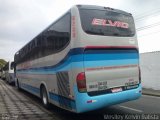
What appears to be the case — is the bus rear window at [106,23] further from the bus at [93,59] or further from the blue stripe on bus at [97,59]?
the blue stripe on bus at [97,59]

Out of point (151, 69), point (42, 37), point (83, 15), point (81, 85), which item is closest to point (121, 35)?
point (83, 15)

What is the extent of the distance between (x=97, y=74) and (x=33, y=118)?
3.12 meters

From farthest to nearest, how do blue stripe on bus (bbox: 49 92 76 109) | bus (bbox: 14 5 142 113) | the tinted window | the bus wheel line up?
the bus wheel
the tinted window
blue stripe on bus (bbox: 49 92 76 109)
bus (bbox: 14 5 142 113)

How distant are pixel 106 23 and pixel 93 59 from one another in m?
1.33

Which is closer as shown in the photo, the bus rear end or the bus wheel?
the bus rear end

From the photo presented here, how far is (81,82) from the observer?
7762 mm

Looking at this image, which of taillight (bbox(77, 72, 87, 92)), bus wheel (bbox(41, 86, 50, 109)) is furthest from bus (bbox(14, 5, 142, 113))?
bus wheel (bbox(41, 86, 50, 109))

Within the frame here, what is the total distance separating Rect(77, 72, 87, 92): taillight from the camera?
775 centimetres

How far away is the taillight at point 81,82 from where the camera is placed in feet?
25.4

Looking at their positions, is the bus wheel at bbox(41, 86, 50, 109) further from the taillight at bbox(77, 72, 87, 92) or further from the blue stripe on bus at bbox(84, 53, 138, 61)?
the blue stripe on bus at bbox(84, 53, 138, 61)

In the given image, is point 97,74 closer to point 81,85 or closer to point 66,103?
point 81,85

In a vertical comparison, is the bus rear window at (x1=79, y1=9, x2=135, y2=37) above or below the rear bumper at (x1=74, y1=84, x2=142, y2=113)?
above

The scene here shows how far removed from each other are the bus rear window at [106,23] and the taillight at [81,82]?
4.34 feet

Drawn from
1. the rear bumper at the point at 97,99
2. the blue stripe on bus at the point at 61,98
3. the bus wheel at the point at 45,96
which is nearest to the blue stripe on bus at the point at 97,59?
the rear bumper at the point at 97,99
